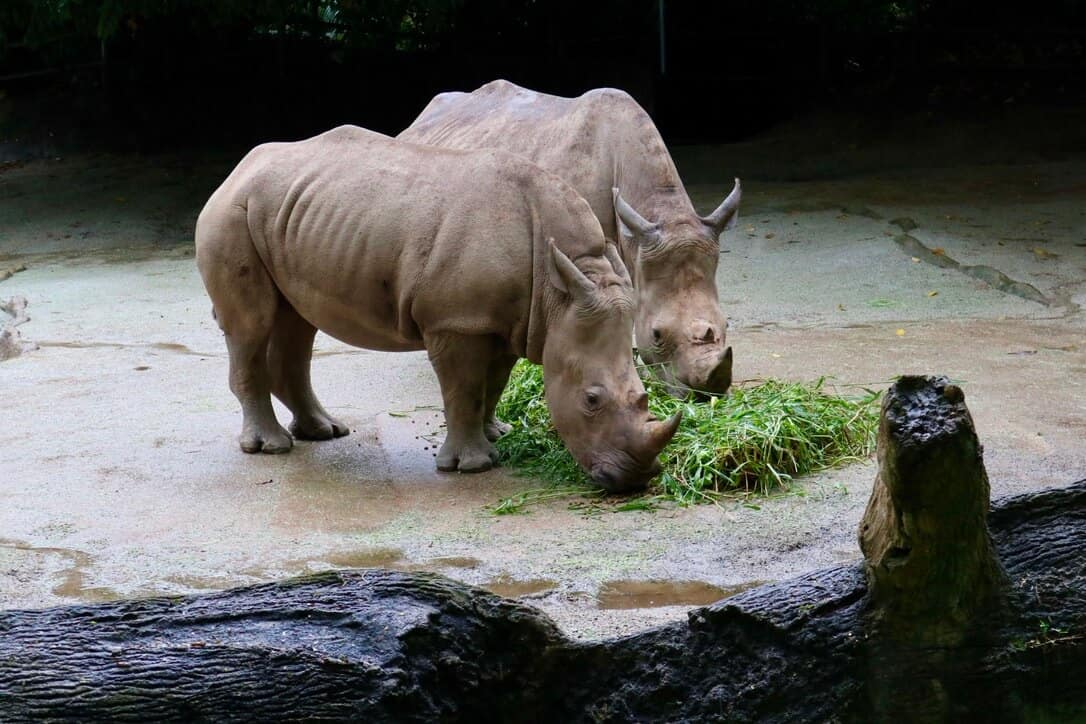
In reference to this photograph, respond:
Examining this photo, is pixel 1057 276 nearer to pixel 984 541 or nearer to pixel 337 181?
pixel 337 181

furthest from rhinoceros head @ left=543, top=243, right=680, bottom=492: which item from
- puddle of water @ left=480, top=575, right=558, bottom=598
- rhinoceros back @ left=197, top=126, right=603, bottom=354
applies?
puddle of water @ left=480, top=575, right=558, bottom=598

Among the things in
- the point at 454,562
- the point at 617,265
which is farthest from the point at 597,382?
the point at 454,562

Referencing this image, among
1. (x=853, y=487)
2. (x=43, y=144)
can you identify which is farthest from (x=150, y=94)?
(x=853, y=487)

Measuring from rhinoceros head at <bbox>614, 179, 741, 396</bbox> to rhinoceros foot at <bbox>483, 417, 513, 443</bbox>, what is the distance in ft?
2.45

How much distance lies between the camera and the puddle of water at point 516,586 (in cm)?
475

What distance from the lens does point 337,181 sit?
6500 mm

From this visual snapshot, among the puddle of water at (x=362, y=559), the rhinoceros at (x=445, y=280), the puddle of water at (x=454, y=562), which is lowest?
the puddle of water at (x=362, y=559)

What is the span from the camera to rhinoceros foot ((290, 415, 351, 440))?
277 inches

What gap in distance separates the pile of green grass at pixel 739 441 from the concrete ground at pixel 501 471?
150 millimetres

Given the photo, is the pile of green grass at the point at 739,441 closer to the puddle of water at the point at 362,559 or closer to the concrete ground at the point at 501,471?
the concrete ground at the point at 501,471

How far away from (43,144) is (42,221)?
2668 mm

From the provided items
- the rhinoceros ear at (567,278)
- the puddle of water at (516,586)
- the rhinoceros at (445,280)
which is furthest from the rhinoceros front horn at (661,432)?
the puddle of water at (516,586)

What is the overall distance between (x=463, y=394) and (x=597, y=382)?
67 cm

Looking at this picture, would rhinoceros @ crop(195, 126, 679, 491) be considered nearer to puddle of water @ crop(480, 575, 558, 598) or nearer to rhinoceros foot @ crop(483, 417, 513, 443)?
rhinoceros foot @ crop(483, 417, 513, 443)
